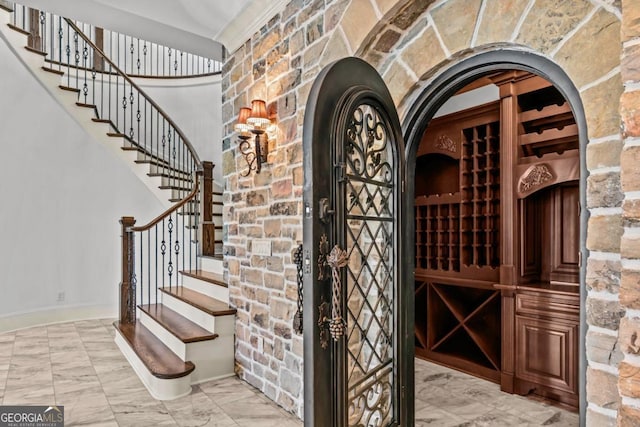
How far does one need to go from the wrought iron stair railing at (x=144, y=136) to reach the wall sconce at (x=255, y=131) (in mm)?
2347

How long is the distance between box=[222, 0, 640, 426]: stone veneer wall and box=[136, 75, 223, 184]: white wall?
3.44 m

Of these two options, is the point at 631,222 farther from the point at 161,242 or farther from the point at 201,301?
the point at 161,242

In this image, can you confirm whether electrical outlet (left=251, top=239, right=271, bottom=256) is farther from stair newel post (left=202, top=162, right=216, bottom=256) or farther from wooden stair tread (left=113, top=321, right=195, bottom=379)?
stair newel post (left=202, top=162, right=216, bottom=256)

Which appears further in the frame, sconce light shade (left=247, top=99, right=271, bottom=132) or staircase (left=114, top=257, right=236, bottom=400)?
staircase (left=114, top=257, right=236, bottom=400)

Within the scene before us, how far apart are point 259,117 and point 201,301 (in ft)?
6.23

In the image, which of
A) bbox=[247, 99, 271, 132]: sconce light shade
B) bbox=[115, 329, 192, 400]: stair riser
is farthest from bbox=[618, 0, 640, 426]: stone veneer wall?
bbox=[115, 329, 192, 400]: stair riser

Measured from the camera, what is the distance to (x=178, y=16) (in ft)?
10.3

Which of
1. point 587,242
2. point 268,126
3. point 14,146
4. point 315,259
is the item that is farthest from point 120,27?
point 587,242

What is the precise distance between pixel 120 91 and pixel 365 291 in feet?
20.1

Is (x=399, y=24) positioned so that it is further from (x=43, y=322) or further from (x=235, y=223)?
(x=43, y=322)

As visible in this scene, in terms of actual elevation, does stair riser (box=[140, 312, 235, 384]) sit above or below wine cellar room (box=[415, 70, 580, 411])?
below

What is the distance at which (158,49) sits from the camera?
6.90m

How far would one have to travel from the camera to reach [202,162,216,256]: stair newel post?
485 centimetres

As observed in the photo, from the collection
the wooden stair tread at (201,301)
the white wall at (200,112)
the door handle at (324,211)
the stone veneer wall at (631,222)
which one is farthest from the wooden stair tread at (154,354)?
the white wall at (200,112)
